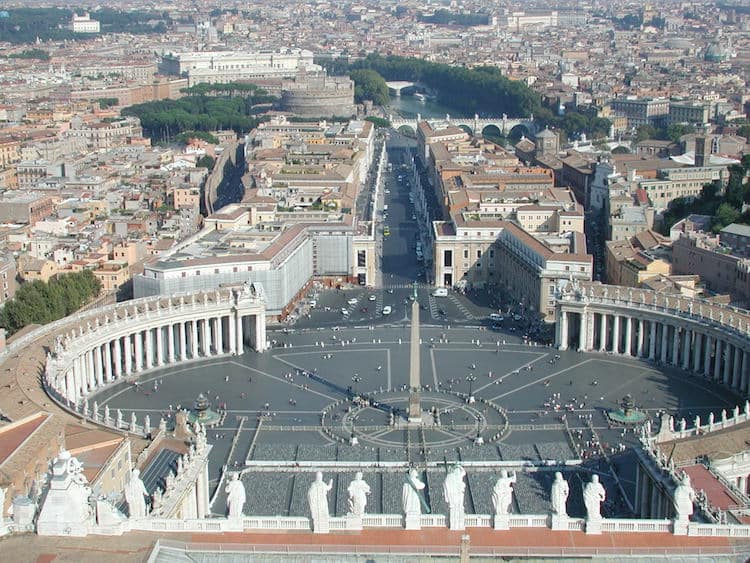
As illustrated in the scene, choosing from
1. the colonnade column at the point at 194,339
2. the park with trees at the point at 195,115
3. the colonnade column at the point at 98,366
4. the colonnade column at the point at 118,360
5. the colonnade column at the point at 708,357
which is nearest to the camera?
the colonnade column at the point at 98,366

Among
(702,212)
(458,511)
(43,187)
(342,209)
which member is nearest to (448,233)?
(342,209)

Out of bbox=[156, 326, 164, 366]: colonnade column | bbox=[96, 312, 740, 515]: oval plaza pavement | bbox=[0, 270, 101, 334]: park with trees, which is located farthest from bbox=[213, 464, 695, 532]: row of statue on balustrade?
bbox=[0, 270, 101, 334]: park with trees

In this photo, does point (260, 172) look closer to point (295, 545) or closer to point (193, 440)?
point (193, 440)

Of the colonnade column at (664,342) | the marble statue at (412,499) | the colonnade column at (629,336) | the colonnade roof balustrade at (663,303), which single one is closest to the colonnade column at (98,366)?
the colonnade roof balustrade at (663,303)

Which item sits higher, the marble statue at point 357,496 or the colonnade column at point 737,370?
the marble statue at point 357,496

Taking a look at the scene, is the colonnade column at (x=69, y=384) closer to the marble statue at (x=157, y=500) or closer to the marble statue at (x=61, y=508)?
the marble statue at (x=157, y=500)

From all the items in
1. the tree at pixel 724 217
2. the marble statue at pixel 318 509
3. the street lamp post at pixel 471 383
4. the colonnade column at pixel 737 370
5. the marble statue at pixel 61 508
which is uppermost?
the marble statue at pixel 61 508
